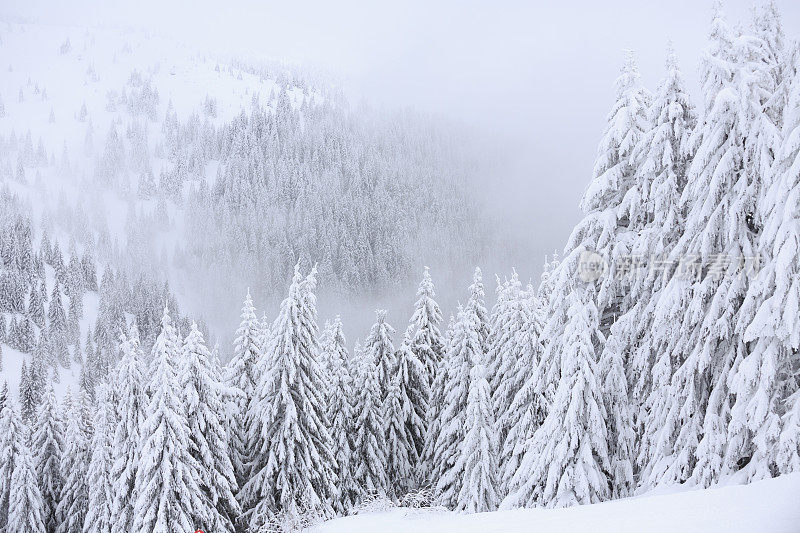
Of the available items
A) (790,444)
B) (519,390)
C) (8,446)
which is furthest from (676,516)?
(8,446)

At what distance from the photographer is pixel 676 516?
7.67m

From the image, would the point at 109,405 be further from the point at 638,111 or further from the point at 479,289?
the point at 638,111

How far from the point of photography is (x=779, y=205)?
11.7 metres

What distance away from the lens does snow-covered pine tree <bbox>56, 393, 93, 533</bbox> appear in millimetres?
40312

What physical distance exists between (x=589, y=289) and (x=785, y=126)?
6.64 metres

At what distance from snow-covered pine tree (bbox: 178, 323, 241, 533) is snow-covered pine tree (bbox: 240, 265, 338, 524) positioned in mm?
1374

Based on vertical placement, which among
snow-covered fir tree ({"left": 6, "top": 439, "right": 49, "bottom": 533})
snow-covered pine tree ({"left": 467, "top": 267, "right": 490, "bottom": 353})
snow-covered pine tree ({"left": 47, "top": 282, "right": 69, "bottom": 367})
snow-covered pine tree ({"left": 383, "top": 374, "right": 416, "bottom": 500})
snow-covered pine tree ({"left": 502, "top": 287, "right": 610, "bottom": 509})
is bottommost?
snow-covered pine tree ({"left": 47, "top": 282, "right": 69, "bottom": 367})

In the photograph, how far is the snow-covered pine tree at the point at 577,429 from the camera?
15.9 meters

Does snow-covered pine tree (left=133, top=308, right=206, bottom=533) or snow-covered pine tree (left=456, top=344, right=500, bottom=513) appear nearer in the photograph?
snow-covered pine tree (left=133, top=308, right=206, bottom=533)

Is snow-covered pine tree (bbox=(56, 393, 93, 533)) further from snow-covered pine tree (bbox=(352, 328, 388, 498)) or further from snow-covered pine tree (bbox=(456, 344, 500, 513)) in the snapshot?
snow-covered pine tree (bbox=(456, 344, 500, 513))

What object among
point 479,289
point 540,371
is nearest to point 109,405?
point 479,289

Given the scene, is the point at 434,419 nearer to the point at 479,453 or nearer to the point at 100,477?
the point at 479,453

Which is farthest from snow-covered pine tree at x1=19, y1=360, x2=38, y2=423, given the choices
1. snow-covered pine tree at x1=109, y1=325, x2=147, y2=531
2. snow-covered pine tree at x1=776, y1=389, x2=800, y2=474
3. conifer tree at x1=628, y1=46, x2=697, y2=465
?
snow-covered pine tree at x1=776, y1=389, x2=800, y2=474

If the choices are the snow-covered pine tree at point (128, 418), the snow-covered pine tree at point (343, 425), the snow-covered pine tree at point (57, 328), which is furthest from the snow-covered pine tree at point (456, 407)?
the snow-covered pine tree at point (57, 328)
